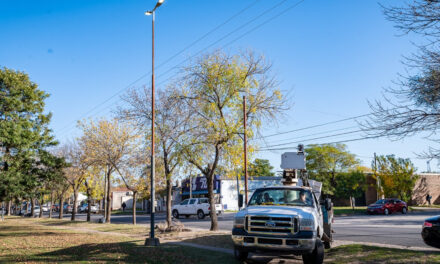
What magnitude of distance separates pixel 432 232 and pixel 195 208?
27062 mm

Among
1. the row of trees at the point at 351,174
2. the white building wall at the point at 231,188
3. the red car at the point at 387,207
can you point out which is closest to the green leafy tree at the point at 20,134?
the red car at the point at 387,207

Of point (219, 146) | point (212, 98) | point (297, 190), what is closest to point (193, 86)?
point (212, 98)

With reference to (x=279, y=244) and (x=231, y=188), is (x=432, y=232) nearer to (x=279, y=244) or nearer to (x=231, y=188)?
(x=279, y=244)

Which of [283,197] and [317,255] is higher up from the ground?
[283,197]

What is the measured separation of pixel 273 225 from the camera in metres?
8.77

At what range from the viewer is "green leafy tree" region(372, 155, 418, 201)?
1816 inches

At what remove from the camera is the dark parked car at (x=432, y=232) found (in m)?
10.3

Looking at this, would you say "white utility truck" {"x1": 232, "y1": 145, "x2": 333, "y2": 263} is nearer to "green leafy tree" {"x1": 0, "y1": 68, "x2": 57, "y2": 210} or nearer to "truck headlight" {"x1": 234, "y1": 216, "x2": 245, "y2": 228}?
"truck headlight" {"x1": 234, "y1": 216, "x2": 245, "y2": 228}

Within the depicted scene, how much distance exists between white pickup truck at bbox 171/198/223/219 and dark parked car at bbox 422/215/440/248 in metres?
25.4

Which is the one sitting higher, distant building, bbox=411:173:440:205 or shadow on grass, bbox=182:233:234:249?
distant building, bbox=411:173:440:205

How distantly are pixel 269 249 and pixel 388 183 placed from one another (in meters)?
43.1

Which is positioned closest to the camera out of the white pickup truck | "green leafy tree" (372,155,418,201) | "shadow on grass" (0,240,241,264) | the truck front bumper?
the truck front bumper

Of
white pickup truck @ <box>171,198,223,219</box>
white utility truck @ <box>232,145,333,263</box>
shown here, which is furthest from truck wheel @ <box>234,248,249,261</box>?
white pickup truck @ <box>171,198,223,219</box>

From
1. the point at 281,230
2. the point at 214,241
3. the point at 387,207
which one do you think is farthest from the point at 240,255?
the point at 387,207
